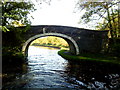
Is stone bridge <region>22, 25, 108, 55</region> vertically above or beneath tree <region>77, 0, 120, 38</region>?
beneath

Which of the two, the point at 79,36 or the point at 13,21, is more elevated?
the point at 13,21

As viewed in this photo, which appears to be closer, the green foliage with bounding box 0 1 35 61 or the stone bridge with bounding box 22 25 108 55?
the green foliage with bounding box 0 1 35 61

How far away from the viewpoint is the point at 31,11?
966 centimetres

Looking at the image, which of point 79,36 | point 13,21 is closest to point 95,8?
point 79,36

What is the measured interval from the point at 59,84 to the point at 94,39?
10106 millimetres

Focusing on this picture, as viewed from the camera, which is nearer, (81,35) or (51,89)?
(51,89)

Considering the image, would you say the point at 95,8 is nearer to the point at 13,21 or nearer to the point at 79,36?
the point at 79,36

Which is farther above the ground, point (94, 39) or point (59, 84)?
point (94, 39)

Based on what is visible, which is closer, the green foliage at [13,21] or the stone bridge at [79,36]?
the green foliage at [13,21]

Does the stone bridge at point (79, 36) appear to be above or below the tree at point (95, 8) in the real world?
below

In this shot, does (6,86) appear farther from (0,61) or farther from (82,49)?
(82,49)

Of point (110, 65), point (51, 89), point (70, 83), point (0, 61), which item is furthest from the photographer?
point (0, 61)

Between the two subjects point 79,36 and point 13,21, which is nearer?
point 13,21

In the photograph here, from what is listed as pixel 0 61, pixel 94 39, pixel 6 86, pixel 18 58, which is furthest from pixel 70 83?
pixel 94 39
